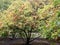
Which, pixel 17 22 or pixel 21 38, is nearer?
pixel 17 22

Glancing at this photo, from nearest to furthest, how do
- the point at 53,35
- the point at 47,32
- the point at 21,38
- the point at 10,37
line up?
1. the point at 53,35
2. the point at 47,32
3. the point at 21,38
4. the point at 10,37

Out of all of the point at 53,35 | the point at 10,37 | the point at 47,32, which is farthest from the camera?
the point at 10,37

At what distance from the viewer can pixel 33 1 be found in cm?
1612

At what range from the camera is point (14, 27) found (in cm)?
1622

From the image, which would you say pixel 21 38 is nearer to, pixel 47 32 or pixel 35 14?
pixel 35 14

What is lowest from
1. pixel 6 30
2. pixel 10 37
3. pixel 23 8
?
pixel 10 37

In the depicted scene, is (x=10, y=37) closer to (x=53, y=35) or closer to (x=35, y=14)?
(x=35, y=14)

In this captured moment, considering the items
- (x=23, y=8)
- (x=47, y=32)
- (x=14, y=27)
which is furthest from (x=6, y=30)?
(x=47, y=32)

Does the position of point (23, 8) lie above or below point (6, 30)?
above

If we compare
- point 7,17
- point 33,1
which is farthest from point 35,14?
point 7,17

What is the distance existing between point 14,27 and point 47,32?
823 cm

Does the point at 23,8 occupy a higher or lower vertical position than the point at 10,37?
higher

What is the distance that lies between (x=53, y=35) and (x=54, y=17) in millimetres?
655

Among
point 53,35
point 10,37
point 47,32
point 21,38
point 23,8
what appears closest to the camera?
point 53,35
